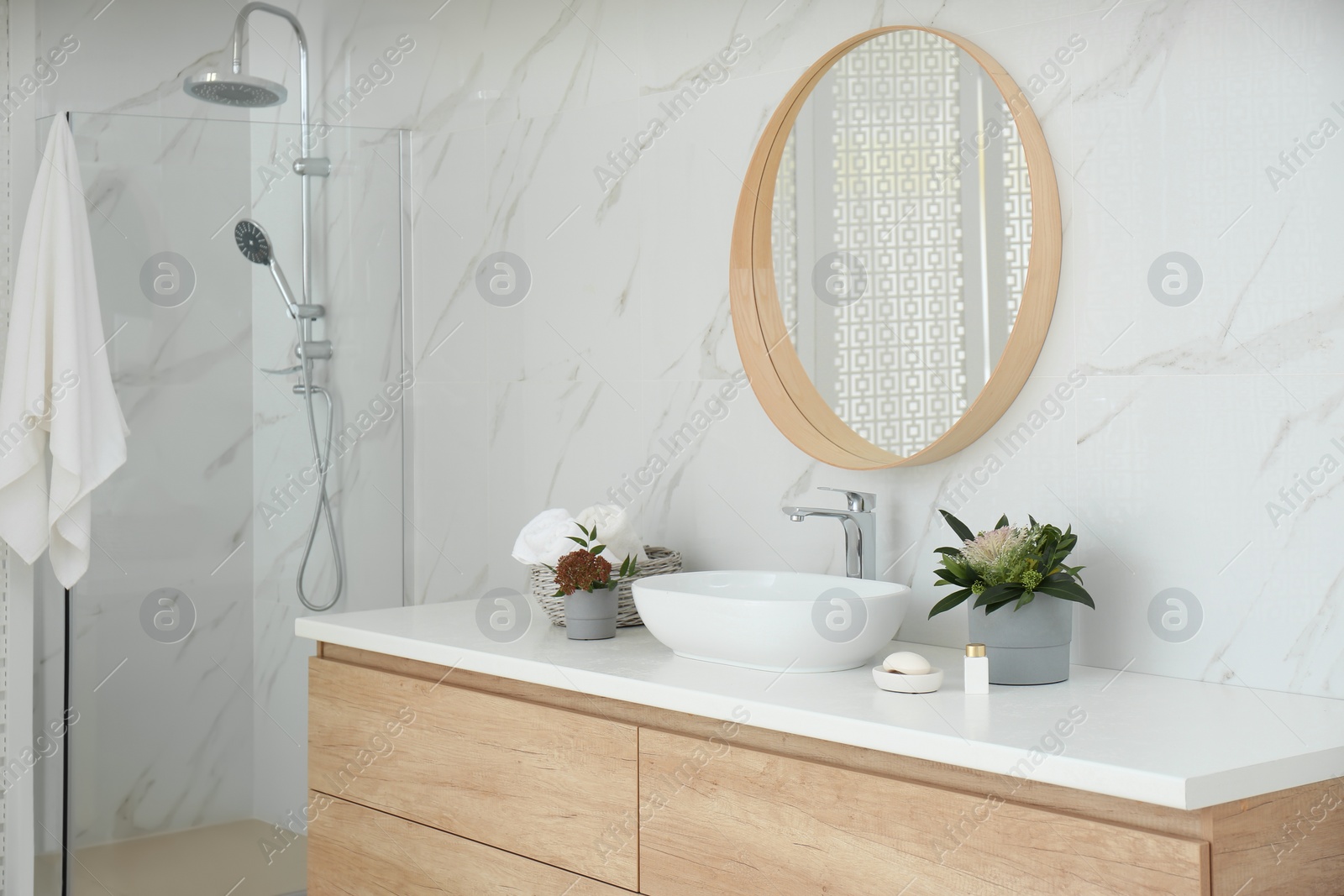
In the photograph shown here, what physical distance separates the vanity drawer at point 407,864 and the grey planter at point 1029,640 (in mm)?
587

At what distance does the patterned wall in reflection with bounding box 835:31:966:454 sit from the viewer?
184 centimetres

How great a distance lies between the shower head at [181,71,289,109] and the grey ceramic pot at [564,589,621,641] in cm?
140

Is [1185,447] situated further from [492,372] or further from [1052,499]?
[492,372]

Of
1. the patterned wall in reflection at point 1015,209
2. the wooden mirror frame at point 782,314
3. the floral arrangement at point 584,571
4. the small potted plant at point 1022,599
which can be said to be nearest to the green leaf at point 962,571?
the small potted plant at point 1022,599

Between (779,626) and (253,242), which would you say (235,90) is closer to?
(253,242)

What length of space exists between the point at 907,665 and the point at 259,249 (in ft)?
5.70

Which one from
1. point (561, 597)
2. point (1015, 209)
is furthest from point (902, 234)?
point (561, 597)

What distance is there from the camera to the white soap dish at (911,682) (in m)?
1.49

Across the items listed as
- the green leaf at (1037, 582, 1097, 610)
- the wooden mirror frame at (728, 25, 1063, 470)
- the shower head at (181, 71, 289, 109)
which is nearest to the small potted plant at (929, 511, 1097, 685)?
the green leaf at (1037, 582, 1097, 610)

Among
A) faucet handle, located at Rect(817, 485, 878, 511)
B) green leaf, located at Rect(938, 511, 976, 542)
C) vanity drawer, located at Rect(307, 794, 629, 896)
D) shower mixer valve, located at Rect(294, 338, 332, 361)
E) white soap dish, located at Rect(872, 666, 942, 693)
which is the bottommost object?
vanity drawer, located at Rect(307, 794, 629, 896)

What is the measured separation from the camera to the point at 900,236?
1.91 metres

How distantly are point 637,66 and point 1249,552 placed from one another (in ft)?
4.84

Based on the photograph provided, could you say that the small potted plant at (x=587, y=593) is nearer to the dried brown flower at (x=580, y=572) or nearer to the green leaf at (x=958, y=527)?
the dried brown flower at (x=580, y=572)

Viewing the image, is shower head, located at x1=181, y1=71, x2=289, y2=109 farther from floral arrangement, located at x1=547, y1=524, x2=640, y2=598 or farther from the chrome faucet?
the chrome faucet
